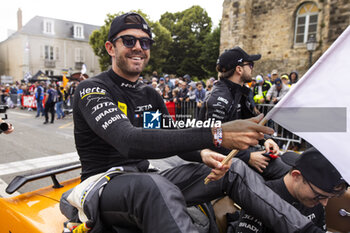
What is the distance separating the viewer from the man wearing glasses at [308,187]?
1.58 m

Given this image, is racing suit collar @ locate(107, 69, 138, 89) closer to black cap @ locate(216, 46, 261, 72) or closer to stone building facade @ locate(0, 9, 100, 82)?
black cap @ locate(216, 46, 261, 72)

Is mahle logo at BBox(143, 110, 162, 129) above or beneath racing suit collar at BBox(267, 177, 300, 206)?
above

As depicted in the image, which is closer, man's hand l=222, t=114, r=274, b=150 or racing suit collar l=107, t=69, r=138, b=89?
man's hand l=222, t=114, r=274, b=150

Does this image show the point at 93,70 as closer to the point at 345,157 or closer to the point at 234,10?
the point at 234,10

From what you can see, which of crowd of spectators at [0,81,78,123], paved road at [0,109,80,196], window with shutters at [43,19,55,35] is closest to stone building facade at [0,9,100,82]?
window with shutters at [43,19,55,35]

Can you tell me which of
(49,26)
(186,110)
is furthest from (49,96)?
(49,26)

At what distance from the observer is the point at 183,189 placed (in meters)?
1.73

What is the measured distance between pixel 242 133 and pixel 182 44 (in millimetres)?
35726

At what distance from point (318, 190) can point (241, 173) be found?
48cm

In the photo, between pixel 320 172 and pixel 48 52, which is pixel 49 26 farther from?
pixel 320 172

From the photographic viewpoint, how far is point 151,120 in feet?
6.79

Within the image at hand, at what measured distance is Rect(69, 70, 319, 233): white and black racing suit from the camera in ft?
3.99

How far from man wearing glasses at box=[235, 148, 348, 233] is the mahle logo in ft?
3.00

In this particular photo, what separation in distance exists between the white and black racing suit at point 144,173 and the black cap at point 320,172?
245 mm
